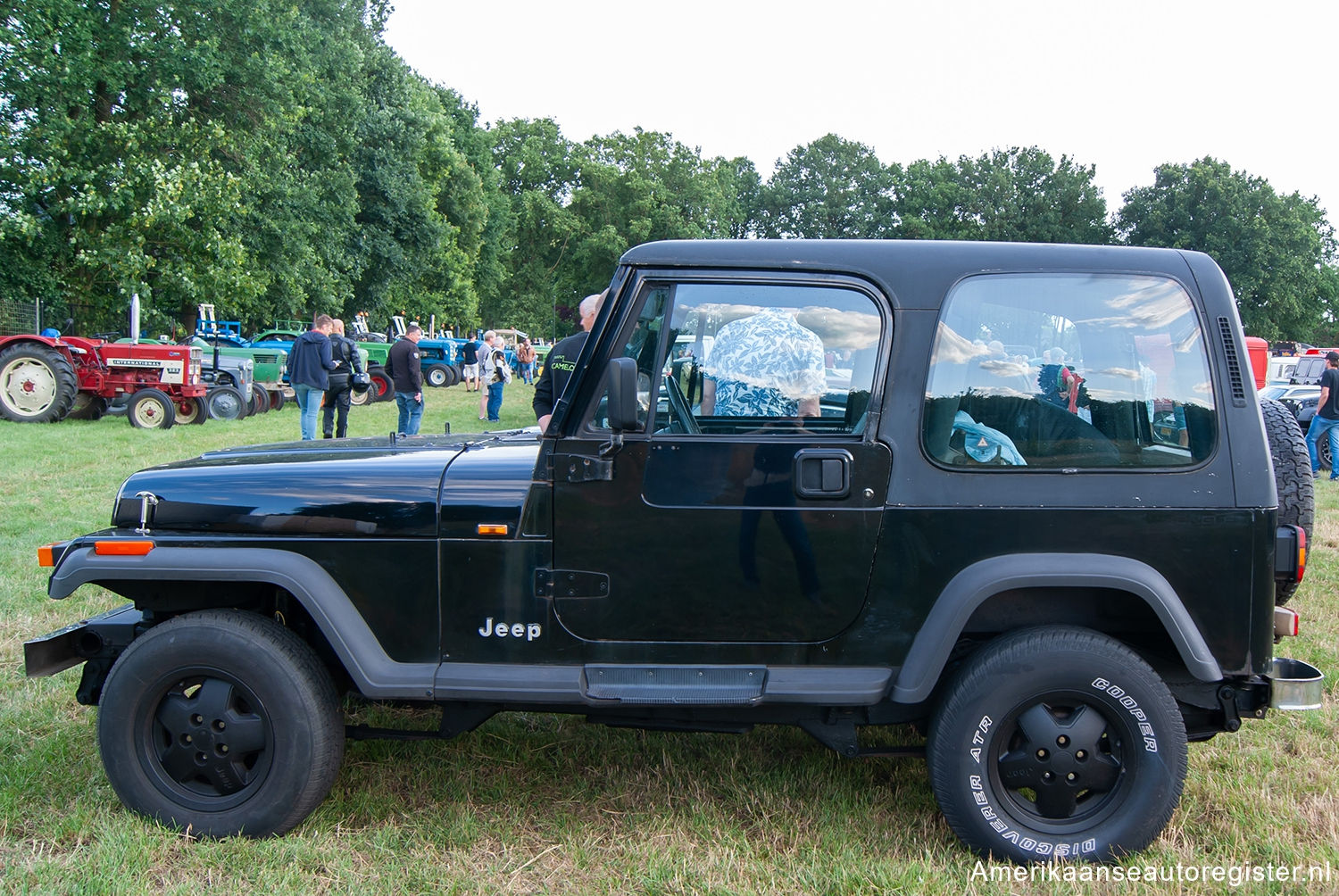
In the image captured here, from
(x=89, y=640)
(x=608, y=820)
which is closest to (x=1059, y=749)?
(x=608, y=820)

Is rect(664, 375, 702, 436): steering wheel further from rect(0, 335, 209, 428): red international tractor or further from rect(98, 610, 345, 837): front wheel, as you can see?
rect(0, 335, 209, 428): red international tractor

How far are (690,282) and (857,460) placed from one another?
0.77m

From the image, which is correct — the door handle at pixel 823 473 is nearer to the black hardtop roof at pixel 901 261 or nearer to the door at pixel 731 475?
the door at pixel 731 475

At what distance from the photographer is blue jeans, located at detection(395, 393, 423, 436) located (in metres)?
12.4

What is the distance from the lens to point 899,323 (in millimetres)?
2969

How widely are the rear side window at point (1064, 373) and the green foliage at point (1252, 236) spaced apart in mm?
57180

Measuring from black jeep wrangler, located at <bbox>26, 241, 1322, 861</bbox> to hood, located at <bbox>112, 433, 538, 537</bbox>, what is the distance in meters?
0.02

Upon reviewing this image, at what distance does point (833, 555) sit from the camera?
9.64 feet

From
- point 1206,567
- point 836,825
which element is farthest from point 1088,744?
point 836,825

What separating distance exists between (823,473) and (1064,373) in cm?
84

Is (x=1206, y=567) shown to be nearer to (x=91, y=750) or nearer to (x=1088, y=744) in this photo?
(x=1088, y=744)

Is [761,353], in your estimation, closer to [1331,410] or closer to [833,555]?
[833,555]

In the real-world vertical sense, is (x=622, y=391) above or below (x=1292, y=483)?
above

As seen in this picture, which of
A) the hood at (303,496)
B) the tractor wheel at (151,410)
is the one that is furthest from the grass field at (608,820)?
the tractor wheel at (151,410)
